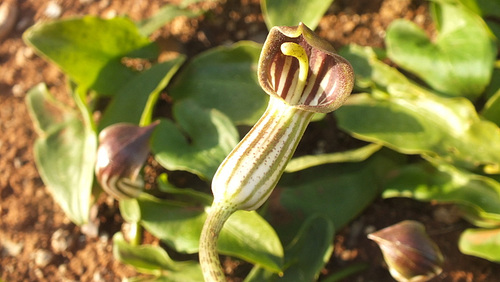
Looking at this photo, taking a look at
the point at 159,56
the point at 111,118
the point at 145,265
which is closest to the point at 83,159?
the point at 111,118

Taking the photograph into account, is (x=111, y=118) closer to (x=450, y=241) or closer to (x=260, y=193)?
(x=260, y=193)

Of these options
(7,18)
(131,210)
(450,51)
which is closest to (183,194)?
(131,210)

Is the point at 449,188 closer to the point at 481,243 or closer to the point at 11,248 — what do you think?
the point at 481,243

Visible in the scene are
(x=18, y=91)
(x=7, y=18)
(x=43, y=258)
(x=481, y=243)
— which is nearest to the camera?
(x=481, y=243)

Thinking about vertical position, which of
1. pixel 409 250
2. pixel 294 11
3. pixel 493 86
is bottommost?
pixel 409 250

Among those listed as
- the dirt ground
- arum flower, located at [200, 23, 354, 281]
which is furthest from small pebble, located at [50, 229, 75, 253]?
arum flower, located at [200, 23, 354, 281]

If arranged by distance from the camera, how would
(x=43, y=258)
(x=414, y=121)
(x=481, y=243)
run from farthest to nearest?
(x=43, y=258)
(x=414, y=121)
(x=481, y=243)
